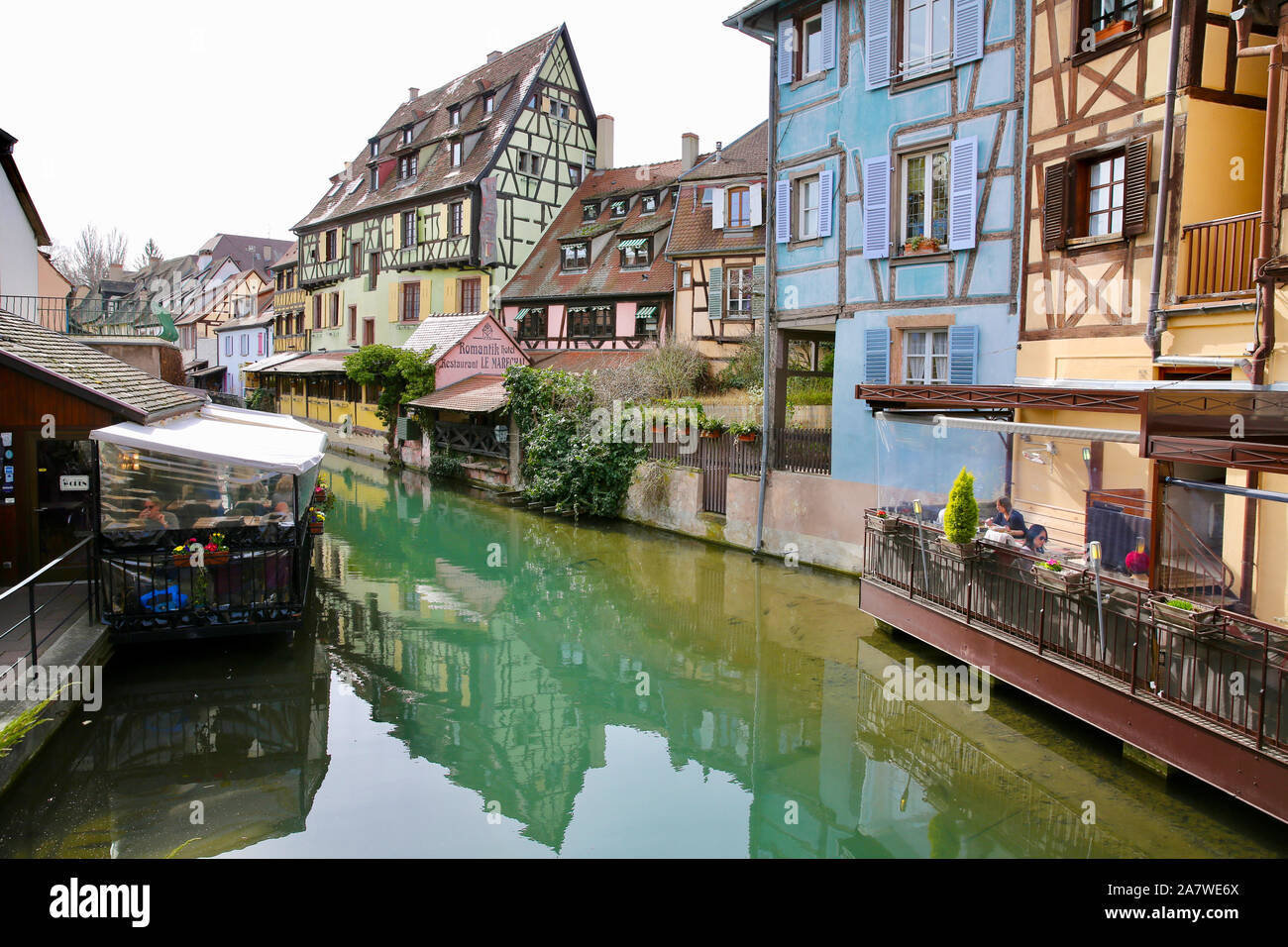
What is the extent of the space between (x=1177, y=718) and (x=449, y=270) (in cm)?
3036

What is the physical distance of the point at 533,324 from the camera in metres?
30.3

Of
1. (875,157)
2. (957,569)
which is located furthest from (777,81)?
(957,569)

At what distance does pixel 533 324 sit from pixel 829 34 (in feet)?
57.2

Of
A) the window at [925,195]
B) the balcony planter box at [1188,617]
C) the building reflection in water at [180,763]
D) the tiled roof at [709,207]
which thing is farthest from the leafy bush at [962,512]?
the tiled roof at [709,207]

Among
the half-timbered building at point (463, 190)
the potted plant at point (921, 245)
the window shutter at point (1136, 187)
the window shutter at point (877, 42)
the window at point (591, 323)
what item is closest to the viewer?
the window shutter at point (1136, 187)

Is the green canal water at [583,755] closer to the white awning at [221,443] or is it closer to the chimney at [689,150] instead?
the white awning at [221,443]

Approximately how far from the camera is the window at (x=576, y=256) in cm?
2941

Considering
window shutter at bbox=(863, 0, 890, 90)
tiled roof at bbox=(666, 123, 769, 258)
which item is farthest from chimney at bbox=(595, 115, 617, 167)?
window shutter at bbox=(863, 0, 890, 90)

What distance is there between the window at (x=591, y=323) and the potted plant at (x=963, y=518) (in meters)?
19.4

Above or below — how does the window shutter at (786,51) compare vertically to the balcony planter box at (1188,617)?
above

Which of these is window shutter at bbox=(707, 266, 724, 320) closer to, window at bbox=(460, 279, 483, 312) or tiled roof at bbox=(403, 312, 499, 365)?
tiled roof at bbox=(403, 312, 499, 365)

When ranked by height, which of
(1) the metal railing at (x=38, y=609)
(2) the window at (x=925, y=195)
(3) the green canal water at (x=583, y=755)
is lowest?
(3) the green canal water at (x=583, y=755)

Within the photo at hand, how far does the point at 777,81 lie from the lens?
15281mm

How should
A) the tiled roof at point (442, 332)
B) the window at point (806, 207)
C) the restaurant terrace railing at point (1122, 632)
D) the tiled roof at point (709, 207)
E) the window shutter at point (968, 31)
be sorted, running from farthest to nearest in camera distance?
the tiled roof at point (442, 332) < the tiled roof at point (709, 207) < the window at point (806, 207) < the window shutter at point (968, 31) < the restaurant terrace railing at point (1122, 632)
